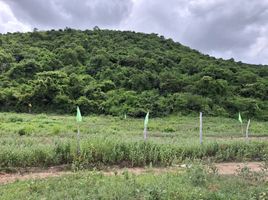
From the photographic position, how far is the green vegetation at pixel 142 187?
272 inches

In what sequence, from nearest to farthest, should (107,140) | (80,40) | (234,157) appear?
(107,140), (234,157), (80,40)

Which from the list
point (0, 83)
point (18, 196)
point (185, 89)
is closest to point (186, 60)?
point (185, 89)

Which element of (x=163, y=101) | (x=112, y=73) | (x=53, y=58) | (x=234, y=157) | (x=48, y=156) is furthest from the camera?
(x=53, y=58)

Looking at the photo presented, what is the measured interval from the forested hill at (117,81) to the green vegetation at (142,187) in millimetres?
25019

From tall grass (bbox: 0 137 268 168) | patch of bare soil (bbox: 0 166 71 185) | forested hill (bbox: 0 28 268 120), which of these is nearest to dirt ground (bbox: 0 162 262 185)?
patch of bare soil (bbox: 0 166 71 185)

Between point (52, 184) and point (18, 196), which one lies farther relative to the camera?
point (52, 184)

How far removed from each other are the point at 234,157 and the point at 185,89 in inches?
1070

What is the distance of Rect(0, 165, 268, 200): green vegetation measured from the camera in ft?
22.7

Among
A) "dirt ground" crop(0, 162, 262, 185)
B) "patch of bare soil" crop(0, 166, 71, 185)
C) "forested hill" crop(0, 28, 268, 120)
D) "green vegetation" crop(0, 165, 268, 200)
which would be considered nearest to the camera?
"green vegetation" crop(0, 165, 268, 200)

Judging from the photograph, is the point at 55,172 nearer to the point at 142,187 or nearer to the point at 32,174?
the point at 32,174

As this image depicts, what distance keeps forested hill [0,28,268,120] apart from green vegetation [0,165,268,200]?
25019 mm

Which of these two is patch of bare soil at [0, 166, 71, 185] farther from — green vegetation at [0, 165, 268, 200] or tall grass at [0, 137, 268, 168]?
green vegetation at [0, 165, 268, 200]

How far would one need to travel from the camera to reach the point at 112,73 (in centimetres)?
4172

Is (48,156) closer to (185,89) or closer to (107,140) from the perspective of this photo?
(107,140)
